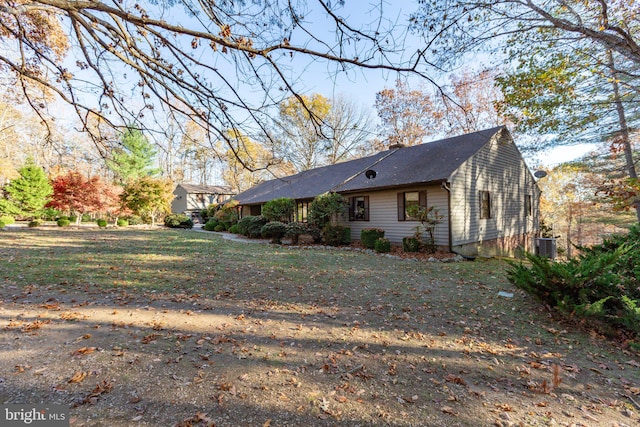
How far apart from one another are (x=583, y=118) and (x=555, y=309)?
7.35 meters

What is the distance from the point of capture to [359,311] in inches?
178

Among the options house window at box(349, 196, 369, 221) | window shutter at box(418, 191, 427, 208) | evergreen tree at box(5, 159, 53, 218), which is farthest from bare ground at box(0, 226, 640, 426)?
evergreen tree at box(5, 159, 53, 218)

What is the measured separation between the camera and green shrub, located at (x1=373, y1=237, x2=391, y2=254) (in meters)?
11.3

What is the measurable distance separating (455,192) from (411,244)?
263 cm

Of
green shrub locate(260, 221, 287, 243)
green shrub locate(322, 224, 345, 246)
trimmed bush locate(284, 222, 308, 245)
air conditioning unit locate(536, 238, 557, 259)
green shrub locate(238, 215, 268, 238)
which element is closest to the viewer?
air conditioning unit locate(536, 238, 557, 259)

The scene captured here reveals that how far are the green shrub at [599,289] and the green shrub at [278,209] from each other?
12175mm

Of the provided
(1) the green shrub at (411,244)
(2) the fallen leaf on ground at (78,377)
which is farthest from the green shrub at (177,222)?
(2) the fallen leaf on ground at (78,377)

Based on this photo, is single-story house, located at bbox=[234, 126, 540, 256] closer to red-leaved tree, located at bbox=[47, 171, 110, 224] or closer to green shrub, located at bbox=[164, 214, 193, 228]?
green shrub, located at bbox=[164, 214, 193, 228]

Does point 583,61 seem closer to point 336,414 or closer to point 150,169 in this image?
point 336,414

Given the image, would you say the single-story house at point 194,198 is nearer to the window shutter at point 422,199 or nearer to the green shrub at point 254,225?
the green shrub at point 254,225

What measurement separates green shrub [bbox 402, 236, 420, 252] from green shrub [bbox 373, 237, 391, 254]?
60 centimetres

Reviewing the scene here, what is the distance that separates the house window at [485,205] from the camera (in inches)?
483

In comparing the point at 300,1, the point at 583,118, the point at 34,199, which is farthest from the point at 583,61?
the point at 34,199

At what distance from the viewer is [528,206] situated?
1530 cm
